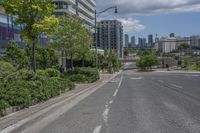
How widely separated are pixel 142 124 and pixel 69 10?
99.6m

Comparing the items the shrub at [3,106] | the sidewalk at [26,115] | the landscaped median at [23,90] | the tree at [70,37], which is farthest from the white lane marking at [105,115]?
the tree at [70,37]

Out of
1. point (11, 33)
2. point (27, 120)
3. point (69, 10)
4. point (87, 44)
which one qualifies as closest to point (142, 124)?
point (27, 120)

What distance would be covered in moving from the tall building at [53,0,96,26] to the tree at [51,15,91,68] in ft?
149

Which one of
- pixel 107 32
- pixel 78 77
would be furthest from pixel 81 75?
pixel 107 32

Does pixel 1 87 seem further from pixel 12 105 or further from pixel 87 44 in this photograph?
pixel 87 44

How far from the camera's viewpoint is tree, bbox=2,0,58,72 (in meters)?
22.6

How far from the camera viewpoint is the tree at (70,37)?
1596 inches

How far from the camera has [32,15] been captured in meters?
23.0

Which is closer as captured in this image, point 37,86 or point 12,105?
point 12,105

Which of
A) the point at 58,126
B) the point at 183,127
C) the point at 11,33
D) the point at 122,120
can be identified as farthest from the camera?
the point at 11,33

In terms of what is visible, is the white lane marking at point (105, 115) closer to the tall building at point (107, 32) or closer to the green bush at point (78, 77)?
the green bush at point (78, 77)

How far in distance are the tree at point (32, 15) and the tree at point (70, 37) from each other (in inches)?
657

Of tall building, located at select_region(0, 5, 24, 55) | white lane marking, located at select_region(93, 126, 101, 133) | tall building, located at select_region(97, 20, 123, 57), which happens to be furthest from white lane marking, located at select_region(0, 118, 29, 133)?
tall building, located at select_region(97, 20, 123, 57)

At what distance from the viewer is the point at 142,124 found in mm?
12219
